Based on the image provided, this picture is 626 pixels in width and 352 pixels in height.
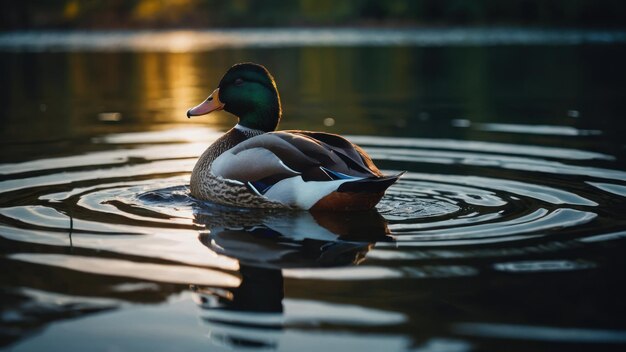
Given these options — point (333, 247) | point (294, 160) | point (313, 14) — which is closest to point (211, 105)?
point (294, 160)

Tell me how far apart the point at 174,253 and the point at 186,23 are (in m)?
72.7

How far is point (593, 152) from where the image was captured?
1044 centimetres

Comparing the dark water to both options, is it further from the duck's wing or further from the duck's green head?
the duck's green head

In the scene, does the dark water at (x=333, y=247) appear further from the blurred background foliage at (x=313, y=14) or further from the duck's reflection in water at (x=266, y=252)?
the blurred background foliage at (x=313, y=14)

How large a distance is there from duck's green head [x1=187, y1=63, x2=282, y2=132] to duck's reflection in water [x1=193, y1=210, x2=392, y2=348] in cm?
111

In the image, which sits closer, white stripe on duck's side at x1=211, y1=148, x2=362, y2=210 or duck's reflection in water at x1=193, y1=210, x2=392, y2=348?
duck's reflection in water at x1=193, y1=210, x2=392, y2=348

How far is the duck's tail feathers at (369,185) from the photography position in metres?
6.55

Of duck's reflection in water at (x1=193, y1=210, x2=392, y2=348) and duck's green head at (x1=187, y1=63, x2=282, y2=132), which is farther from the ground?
duck's green head at (x1=187, y1=63, x2=282, y2=132)

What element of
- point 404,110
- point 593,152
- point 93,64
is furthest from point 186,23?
point 593,152

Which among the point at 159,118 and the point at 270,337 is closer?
the point at 270,337

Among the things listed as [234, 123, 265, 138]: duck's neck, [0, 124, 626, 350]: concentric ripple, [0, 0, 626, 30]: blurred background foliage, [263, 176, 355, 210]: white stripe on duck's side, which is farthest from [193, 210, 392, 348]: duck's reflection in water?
[0, 0, 626, 30]: blurred background foliage

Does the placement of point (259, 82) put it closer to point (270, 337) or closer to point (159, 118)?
point (270, 337)

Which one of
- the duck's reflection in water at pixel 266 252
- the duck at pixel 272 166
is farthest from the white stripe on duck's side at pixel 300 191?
the duck's reflection in water at pixel 266 252

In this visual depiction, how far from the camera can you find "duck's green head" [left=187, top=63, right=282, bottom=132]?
7957mm
